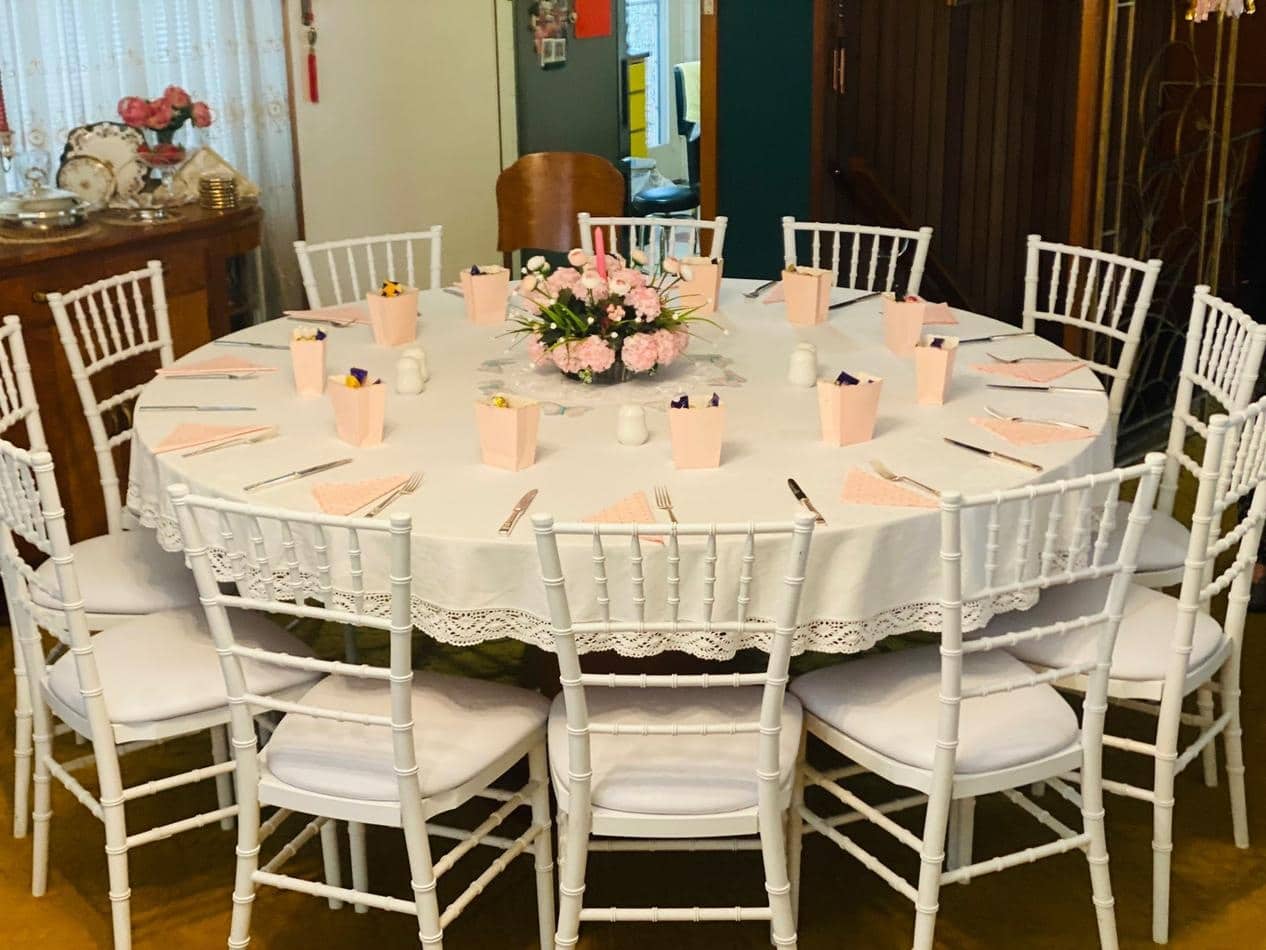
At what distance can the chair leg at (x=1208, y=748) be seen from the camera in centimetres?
276

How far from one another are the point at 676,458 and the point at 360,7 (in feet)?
11.2

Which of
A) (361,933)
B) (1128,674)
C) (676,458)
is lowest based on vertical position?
(361,933)

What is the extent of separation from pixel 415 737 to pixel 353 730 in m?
0.10

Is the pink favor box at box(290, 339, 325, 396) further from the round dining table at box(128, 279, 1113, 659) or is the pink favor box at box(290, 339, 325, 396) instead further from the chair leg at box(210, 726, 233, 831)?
the chair leg at box(210, 726, 233, 831)

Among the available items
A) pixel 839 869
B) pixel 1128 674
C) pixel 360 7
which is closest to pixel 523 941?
pixel 839 869

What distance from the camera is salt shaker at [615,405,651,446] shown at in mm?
2451

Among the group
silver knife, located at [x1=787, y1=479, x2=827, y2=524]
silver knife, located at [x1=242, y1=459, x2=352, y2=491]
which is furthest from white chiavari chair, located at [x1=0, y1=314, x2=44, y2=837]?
silver knife, located at [x1=787, y1=479, x2=827, y2=524]

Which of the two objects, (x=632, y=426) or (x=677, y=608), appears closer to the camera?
(x=677, y=608)

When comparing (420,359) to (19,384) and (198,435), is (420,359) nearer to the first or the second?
(198,435)

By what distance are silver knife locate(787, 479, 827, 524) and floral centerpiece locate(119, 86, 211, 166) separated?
2.67 m

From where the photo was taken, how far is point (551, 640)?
213 centimetres

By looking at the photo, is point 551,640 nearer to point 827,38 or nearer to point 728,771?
point 728,771

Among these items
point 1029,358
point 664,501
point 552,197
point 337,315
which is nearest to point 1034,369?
point 1029,358

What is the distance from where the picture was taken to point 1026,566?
2.15 meters
